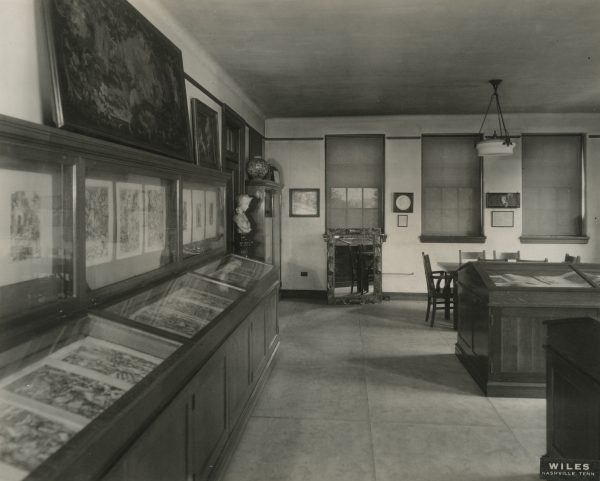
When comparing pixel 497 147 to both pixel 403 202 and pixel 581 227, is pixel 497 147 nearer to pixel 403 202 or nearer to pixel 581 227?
pixel 403 202

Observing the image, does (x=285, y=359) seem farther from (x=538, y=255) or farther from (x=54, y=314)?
(x=538, y=255)

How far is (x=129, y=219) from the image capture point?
3168mm

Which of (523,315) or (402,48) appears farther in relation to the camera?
(402,48)

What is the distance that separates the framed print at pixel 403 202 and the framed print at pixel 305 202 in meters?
1.38

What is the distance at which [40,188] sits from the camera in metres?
2.22

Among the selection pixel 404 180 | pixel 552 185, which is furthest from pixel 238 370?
pixel 552 185

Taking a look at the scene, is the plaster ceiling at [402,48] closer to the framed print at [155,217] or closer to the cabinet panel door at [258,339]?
the framed print at [155,217]

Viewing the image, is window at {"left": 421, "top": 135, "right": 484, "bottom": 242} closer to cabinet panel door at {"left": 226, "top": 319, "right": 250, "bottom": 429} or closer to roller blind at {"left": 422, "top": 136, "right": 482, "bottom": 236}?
roller blind at {"left": 422, "top": 136, "right": 482, "bottom": 236}

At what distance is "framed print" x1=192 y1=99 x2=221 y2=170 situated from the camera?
15.7 feet

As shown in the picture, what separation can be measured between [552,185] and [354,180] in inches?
135

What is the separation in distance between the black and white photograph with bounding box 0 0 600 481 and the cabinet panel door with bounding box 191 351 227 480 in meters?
0.02

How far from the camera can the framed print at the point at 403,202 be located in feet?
28.4

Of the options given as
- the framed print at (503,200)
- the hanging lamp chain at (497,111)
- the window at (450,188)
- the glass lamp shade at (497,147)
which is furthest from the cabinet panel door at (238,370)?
the framed print at (503,200)

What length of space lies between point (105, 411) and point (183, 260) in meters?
2.26
